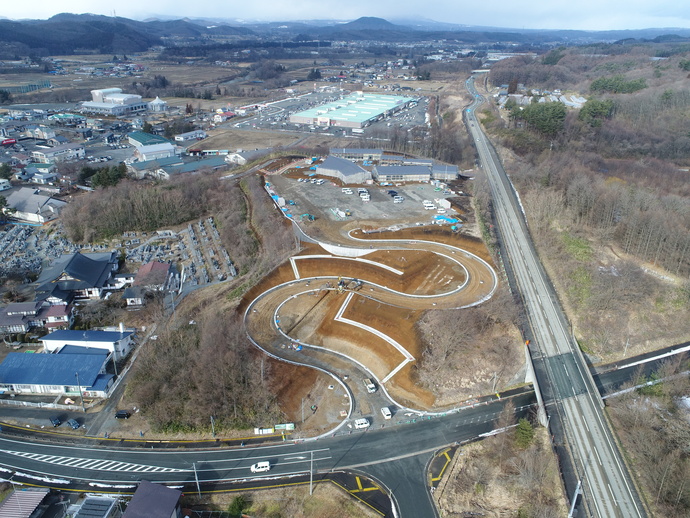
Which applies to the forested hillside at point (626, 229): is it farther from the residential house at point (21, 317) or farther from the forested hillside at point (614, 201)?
the residential house at point (21, 317)

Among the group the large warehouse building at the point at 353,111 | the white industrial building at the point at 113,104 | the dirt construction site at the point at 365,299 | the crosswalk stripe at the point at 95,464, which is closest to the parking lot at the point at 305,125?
the large warehouse building at the point at 353,111

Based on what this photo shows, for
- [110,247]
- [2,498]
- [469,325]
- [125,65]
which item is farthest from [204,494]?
[125,65]

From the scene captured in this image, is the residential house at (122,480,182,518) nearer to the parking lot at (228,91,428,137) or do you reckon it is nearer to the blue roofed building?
the blue roofed building

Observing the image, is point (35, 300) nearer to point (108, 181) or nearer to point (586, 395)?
point (108, 181)

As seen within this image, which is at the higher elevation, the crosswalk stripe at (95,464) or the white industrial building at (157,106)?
the white industrial building at (157,106)

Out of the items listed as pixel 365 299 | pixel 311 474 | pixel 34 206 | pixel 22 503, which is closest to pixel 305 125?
pixel 34 206

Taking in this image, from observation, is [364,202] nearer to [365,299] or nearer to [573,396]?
[365,299]
